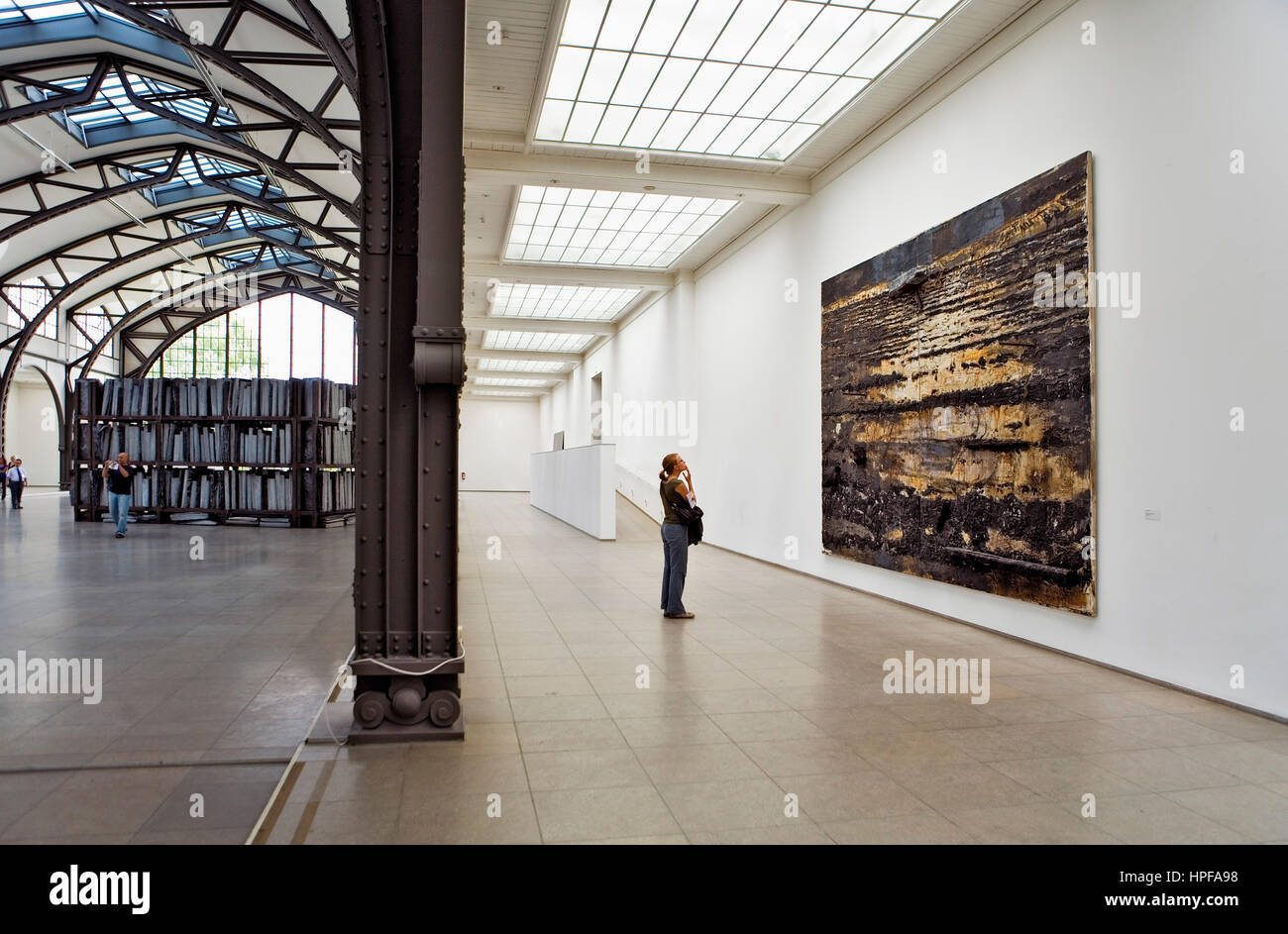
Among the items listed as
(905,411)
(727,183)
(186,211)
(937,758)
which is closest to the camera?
(937,758)

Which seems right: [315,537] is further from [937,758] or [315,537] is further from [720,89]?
[937,758]

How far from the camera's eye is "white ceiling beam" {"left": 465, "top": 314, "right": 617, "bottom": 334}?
Result: 21.2 metres

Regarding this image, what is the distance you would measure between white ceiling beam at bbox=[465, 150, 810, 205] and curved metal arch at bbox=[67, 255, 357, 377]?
2143 cm

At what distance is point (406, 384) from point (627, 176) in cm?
700

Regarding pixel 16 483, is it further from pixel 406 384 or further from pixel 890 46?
pixel 890 46

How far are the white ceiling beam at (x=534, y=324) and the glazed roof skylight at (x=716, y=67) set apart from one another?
476 inches

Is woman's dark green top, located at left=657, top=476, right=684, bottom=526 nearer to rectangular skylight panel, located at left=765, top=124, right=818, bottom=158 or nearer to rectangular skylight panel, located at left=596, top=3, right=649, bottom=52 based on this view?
rectangular skylight panel, located at left=596, top=3, right=649, bottom=52

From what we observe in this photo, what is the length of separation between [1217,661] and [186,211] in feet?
92.1

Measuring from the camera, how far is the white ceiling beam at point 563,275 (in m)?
15.8

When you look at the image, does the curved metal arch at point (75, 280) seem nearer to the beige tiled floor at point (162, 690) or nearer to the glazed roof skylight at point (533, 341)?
the glazed roof skylight at point (533, 341)

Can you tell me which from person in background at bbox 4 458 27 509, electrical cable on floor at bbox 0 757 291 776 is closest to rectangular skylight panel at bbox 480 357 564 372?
person in background at bbox 4 458 27 509

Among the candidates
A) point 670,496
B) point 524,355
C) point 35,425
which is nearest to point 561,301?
point 524,355
